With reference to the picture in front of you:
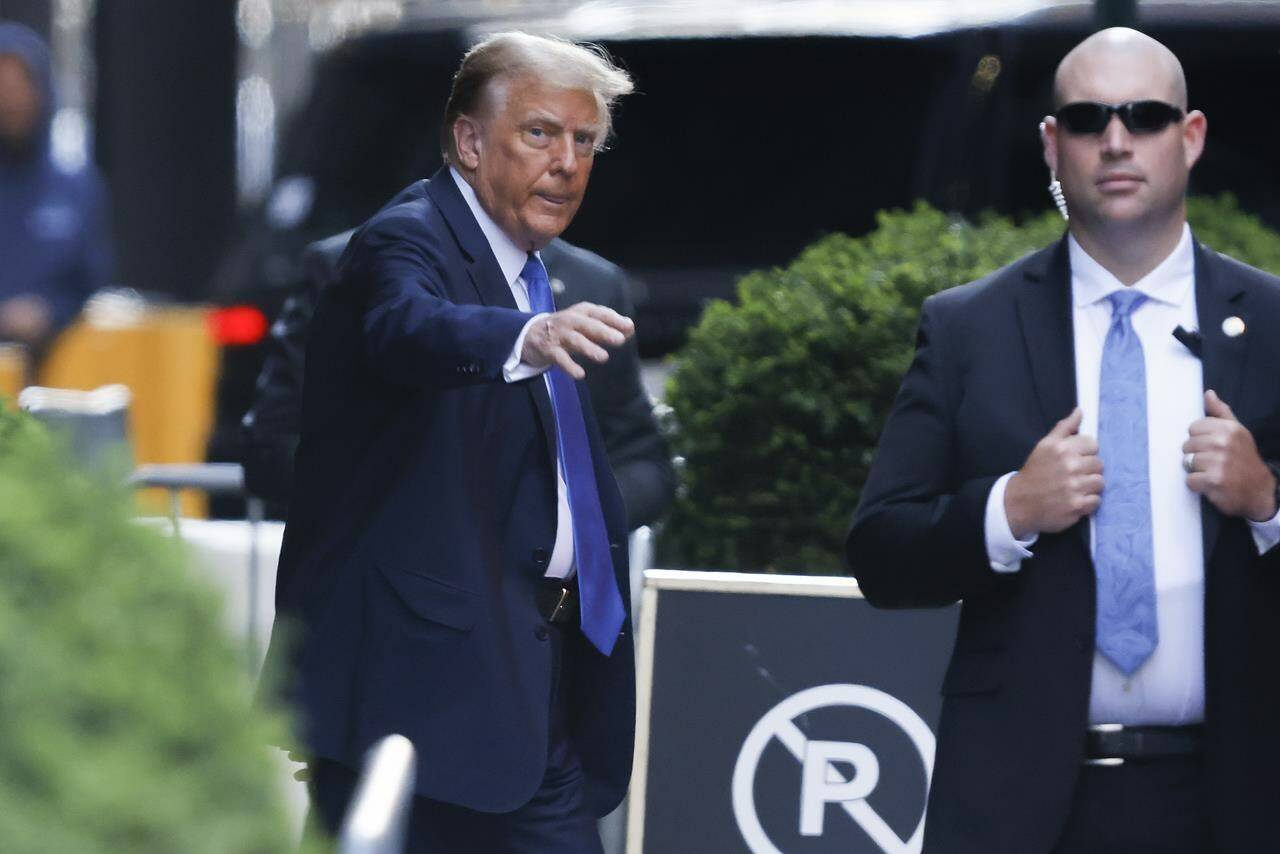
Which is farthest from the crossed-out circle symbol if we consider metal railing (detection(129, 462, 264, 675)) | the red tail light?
the red tail light

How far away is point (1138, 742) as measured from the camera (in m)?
3.67

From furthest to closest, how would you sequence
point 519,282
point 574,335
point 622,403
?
point 622,403, point 519,282, point 574,335

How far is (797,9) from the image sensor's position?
873cm

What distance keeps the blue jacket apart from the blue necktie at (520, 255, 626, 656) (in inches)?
274

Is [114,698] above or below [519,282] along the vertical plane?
below

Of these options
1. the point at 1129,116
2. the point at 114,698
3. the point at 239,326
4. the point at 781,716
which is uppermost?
the point at 239,326

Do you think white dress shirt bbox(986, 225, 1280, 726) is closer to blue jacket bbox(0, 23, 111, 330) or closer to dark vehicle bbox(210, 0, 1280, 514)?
dark vehicle bbox(210, 0, 1280, 514)

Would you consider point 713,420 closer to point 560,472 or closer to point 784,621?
point 784,621

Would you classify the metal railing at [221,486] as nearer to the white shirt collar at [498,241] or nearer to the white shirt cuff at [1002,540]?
the white shirt collar at [498,241]

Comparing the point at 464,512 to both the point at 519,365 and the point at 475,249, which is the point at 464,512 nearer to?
the point at 519,365

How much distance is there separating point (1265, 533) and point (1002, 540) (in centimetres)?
37

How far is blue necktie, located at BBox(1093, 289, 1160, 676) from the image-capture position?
12.0ft

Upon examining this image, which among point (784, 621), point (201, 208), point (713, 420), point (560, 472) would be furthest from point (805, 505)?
point (201, 208)

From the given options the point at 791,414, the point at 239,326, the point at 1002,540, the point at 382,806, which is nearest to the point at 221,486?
the point at 791,414
